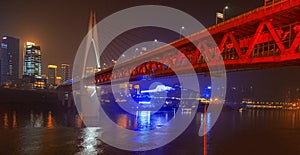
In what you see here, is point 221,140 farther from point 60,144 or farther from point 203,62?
point 60,144

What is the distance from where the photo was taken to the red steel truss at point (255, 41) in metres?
16.7

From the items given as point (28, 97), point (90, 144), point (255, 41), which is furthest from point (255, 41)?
point (28, 97)

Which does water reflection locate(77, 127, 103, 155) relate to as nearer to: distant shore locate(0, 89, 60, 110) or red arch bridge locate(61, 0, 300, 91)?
red arch bridge locate(61, 0, 300, 91)

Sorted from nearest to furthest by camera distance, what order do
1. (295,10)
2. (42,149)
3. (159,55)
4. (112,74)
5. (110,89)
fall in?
(295,10) < (42,149) < (159,55) < (112,74) < (110,89)

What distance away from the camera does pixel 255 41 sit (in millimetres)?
18609

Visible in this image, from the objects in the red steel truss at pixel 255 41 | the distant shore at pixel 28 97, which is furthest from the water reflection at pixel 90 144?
the distant shore at pixel 28 97

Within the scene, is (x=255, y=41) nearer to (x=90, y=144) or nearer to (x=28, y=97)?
(x=90, y=144)

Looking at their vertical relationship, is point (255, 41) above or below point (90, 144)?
above

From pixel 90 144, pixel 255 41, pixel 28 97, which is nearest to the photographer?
pixel 255 41

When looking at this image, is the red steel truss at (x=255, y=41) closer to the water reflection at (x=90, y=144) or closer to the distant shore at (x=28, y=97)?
the water reflection at (x=90, y=144)

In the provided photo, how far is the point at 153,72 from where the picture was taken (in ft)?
119

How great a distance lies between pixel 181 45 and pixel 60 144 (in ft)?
49.9

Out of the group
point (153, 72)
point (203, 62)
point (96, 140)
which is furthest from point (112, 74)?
point (203, 62)

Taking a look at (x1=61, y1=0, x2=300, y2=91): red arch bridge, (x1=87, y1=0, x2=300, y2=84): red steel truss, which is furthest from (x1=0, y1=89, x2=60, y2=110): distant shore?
(x1=87, y1=0, x2=300, y2=84): red steel truss
